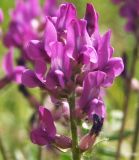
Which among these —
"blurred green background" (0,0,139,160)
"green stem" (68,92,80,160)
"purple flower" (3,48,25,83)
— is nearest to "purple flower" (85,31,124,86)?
"green stem" (68,92,80,160)

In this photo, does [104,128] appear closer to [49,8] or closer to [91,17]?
[49,8]

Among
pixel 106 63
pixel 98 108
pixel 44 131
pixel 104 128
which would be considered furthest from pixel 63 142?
pixel 104 128

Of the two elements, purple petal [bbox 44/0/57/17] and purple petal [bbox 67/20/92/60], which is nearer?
purple petal [bbox 67/20/92/60]

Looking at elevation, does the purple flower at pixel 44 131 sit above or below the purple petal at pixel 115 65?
below

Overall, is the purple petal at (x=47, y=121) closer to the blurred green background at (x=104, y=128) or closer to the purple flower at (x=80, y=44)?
the purple flower at (x=80, y=44)

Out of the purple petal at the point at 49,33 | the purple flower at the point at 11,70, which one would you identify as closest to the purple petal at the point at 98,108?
the purple petal at the point at 49,33

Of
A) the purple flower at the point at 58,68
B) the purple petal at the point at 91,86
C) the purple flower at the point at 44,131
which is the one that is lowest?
the purple flower at the point at 44,131

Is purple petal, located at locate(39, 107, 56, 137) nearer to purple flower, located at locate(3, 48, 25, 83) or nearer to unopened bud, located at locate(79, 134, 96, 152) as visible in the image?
unopened bud, located at locate(79, 134, 96, 152)
